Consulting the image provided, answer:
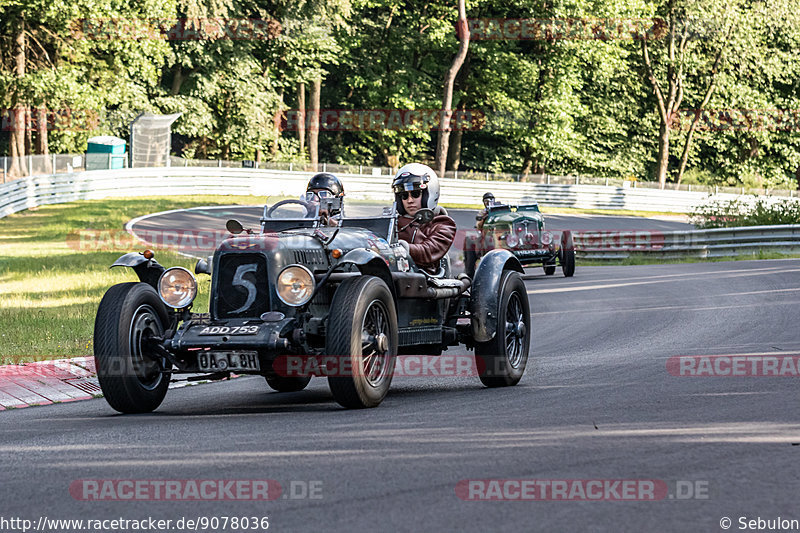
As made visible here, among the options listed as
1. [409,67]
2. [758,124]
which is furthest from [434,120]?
[758,124]

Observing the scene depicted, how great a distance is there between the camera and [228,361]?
25.2 ft

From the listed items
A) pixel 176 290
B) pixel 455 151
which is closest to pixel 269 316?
pixel 176 290

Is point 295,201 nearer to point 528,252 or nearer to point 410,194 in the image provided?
point 410,194

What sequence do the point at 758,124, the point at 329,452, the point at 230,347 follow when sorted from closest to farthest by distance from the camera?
the point at 329,452 < the point at 230,347 < the point at 758,124

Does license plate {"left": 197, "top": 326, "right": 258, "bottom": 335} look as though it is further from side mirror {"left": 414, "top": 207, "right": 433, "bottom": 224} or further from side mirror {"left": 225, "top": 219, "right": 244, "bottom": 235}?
side mirror {"left": 414, "top": 207, "right": 433, "bottom": 224}

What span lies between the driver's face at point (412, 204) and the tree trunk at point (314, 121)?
47550mm

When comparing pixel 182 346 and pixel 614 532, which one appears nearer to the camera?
pixel 614 532

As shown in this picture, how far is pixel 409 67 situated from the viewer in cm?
6038

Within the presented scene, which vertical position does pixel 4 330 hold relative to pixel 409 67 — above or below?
below

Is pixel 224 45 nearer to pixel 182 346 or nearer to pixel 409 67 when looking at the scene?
pixel 409 67

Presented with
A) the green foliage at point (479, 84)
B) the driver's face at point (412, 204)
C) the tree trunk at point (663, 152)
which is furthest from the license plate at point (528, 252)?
the tree trunk at point (663, 152)

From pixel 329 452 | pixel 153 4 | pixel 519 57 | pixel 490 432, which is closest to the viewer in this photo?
pixel 329 452

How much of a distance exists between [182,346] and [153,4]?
132 feet

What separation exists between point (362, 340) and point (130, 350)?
164cm
